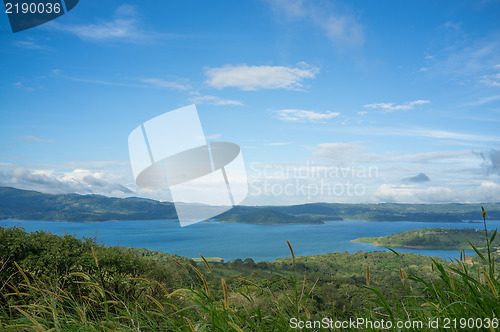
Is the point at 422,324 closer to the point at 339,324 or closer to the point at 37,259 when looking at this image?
the point at 339,324

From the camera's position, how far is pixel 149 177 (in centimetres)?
1113

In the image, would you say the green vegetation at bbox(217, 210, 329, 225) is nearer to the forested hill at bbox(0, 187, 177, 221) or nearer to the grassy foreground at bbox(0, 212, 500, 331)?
the forested hill at bbox(0, 187, 177, 221)

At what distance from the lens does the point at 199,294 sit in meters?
1.86

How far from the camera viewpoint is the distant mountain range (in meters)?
100

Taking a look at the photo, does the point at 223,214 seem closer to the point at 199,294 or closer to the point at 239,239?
the point at 239,239

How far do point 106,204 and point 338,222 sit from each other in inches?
4341

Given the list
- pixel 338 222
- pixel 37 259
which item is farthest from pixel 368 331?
pixel 338 222

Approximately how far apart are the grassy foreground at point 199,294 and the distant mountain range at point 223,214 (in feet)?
289

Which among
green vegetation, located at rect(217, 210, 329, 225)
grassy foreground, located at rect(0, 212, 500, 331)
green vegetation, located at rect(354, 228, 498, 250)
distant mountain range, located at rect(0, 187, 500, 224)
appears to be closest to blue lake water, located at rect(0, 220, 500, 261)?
green vegetation, located at rect(354, 228, 498, 250)

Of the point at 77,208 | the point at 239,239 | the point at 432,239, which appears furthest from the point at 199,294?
the point at 77,208

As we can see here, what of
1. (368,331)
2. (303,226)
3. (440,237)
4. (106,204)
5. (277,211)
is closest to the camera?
(368,331)

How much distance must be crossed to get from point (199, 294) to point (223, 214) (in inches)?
5586

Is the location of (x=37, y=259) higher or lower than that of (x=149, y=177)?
lower

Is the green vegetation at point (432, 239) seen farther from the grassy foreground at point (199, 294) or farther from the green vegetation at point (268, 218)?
the grassy foreground at point (199, 294)
